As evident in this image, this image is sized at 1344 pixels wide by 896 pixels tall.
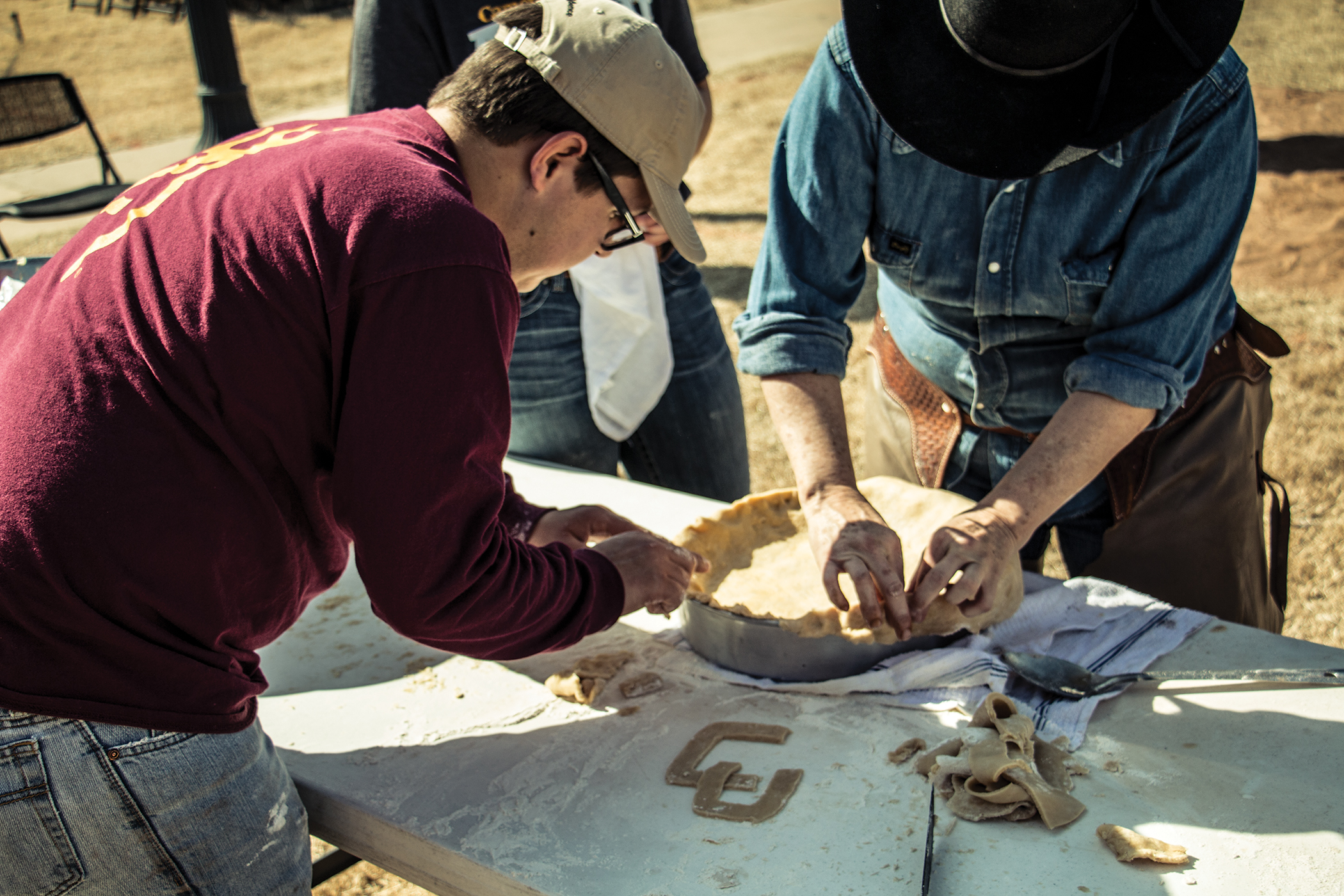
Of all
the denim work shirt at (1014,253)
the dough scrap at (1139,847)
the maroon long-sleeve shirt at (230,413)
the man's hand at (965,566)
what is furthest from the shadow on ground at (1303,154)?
A: the maroon long-sleeve shirt at (230,413)

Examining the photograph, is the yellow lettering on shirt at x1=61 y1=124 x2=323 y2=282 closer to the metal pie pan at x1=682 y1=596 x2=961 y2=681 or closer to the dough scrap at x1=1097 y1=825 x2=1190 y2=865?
the metal pie pan at x1=682 y1=596 x2=961 y2=681

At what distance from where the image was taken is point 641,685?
5.23ft

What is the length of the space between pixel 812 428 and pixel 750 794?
66 cm

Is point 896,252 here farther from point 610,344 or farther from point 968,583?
point 610,344

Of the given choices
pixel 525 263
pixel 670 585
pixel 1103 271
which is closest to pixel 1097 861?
pixel 670 585

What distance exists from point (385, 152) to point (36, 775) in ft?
2.55

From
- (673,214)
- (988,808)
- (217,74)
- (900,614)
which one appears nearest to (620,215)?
(673,214)

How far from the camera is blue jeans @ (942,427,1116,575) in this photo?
6.14 feet

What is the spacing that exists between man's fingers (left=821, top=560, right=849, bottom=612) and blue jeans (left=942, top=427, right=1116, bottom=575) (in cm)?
53

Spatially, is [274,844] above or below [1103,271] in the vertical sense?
below

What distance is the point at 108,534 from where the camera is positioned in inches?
40.8

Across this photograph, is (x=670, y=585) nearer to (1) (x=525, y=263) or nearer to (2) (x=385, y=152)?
(1) (x=525, y=263)

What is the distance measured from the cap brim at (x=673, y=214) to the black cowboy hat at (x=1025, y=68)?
325mm

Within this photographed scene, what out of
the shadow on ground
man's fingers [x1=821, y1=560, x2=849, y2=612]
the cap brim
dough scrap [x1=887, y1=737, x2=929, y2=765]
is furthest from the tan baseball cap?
the shadow on ground
